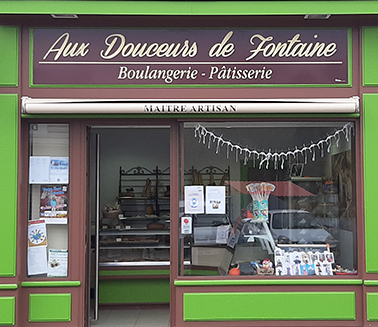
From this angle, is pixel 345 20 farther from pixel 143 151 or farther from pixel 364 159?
pixel 143 151

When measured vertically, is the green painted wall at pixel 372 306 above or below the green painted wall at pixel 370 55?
below

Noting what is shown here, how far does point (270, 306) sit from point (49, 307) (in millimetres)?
2598

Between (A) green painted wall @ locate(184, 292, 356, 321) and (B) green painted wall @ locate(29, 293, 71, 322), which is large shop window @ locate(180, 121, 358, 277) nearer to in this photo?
(A) green painted wall @ locate(184, 292, 356, 321)

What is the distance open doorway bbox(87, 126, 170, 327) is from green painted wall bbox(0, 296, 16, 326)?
0.93m

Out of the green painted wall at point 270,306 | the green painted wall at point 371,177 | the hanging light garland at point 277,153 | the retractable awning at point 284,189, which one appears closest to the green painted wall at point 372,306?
the green painted wall at point 270,306

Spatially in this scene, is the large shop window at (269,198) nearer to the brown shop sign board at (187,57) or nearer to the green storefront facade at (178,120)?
the green storefront facade at (178,120)

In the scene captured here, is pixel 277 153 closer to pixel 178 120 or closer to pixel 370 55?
pixel 178 120

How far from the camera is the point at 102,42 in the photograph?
5.91 meters

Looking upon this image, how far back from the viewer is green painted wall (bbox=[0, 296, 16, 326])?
5.57 m

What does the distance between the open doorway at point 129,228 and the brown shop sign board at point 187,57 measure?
0.72 metres

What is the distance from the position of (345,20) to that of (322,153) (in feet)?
5.35

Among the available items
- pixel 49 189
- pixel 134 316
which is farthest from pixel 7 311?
pixel 134 316

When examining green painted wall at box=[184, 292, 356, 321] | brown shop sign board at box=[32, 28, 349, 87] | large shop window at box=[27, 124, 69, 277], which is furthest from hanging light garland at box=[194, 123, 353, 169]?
large shop window at box=[27, 124, 69, 277]

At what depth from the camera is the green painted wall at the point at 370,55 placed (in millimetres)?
5848
